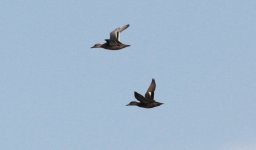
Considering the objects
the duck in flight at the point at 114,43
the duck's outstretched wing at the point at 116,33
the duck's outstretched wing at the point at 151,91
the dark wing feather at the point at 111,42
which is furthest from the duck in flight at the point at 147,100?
the duck's outstretched wing at the point at 116,33

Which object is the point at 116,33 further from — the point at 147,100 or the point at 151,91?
the point at 147,100

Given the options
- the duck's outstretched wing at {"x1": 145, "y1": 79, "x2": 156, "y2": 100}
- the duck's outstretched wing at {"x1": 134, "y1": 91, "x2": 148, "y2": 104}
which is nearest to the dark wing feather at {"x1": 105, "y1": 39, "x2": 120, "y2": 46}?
the duck's outstretched wing at {"x1": 145, "y1": 79, "x2": 156, "y2": 100}

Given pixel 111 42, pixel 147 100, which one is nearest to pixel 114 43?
pixel 111 42

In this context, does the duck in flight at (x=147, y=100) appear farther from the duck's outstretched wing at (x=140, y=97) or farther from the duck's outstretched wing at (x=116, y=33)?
the duck's outstretched wing at (x=116, y=33)

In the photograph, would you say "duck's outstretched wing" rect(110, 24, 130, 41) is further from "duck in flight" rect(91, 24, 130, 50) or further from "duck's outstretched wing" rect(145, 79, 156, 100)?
"duck's outstretched wing" rect(145, 79, 156, 100)

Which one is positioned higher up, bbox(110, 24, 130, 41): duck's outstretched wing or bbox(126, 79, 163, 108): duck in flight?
bbox(110, 24, 130, 41): duck's outstretched wing

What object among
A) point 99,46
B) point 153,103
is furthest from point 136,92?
point 99,46

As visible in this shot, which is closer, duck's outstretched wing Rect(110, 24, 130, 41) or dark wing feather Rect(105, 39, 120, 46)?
dark wing feather Rect(105, 39, 120, 46)

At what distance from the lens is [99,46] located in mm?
90875

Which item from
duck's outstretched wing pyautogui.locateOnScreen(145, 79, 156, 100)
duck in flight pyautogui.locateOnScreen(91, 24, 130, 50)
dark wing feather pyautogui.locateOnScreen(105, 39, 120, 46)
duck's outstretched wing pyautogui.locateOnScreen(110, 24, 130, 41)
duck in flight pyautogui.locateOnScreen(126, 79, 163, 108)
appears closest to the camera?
duck in flight pyautogui.locateOnScreen(126, 79, 163, 108)

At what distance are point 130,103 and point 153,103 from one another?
3046 millimetres

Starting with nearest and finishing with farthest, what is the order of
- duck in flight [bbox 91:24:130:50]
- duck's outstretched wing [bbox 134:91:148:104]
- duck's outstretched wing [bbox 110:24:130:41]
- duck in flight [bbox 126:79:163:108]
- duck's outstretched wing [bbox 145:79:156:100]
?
duck's outstretched wing [bbox 134:91:148:104] < duck in flight [bbox 126:79:163:108] < duck's outstretched wing [bbox 145:79:156:100] < duck in flight [bbox 91:24:130:50] < duck's outstretched wing [bbox 110:24:130:41]

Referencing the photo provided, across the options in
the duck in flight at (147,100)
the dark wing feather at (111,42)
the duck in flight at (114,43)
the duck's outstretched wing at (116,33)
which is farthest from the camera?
the duck's outstretched wing at (116,33)

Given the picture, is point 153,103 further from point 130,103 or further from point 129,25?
point 129,25
